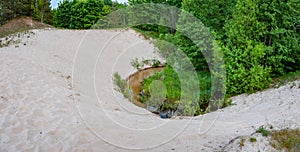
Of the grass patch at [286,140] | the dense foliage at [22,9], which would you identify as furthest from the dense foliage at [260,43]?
the dense foliage at [22,9]

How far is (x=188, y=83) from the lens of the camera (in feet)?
53.6

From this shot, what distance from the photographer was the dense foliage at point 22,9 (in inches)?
1278

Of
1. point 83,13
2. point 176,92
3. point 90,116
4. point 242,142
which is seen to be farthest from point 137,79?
point 83,13

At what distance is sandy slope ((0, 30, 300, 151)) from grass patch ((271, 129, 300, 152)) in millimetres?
318

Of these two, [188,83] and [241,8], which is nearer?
[241,8]

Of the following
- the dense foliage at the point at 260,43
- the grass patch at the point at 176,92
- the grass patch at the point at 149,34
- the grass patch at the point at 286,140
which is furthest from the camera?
the grass patch at the point at 149,34

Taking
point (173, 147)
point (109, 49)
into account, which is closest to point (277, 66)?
point (173, 147)

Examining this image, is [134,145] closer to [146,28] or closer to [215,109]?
[215,109]

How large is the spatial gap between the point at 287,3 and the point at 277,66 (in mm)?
3313

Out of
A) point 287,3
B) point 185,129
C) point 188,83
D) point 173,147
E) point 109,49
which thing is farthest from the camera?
point 109,49

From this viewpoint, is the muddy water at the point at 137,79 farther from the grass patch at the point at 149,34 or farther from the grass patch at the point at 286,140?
the grass patch at the point at 286,140

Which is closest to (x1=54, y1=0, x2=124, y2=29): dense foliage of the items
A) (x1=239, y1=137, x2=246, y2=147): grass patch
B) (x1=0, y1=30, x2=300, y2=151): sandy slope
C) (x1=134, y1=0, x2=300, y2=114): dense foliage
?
(x1=0, y1=30, x2=300, y2=151): sandy slope

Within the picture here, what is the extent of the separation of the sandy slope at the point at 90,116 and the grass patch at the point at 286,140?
0.32 m

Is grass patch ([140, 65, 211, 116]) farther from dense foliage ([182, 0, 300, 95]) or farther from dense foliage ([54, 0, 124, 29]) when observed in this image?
dense foliage ([54, 0, 124, 29])
